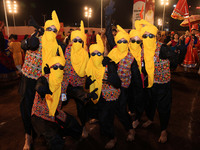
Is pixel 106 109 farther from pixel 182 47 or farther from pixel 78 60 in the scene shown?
pixel 182 47

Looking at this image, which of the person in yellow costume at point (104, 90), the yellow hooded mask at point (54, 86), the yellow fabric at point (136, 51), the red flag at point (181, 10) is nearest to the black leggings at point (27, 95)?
the yellow hooded mask at point (54, 86)

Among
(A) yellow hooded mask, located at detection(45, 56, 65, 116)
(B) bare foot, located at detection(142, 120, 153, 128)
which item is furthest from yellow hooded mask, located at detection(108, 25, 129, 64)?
(B) bare foot, located at detection(142, 120, 153, 128)

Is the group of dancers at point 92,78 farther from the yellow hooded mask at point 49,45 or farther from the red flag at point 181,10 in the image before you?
the red flag at point 181,10

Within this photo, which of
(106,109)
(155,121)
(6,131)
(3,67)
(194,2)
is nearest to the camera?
(106,109)

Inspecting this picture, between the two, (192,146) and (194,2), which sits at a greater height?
(194,2)

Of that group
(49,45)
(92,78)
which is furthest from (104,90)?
(49,45)

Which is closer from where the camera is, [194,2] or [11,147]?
[11,147]

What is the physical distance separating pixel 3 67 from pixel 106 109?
655 cm

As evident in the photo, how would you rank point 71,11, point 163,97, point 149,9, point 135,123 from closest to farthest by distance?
point 163,97, point 135,123, point 149,9, point 71,11

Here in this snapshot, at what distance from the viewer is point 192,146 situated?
127 inches

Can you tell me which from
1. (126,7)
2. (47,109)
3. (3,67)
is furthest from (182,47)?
(126,7)

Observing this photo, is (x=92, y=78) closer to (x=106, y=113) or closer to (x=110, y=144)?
(x=106, y=113)

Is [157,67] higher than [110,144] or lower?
higher

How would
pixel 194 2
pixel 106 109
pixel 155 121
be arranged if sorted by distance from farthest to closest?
pixel 194 2 → pixel 155 121 → pixel 106 109
